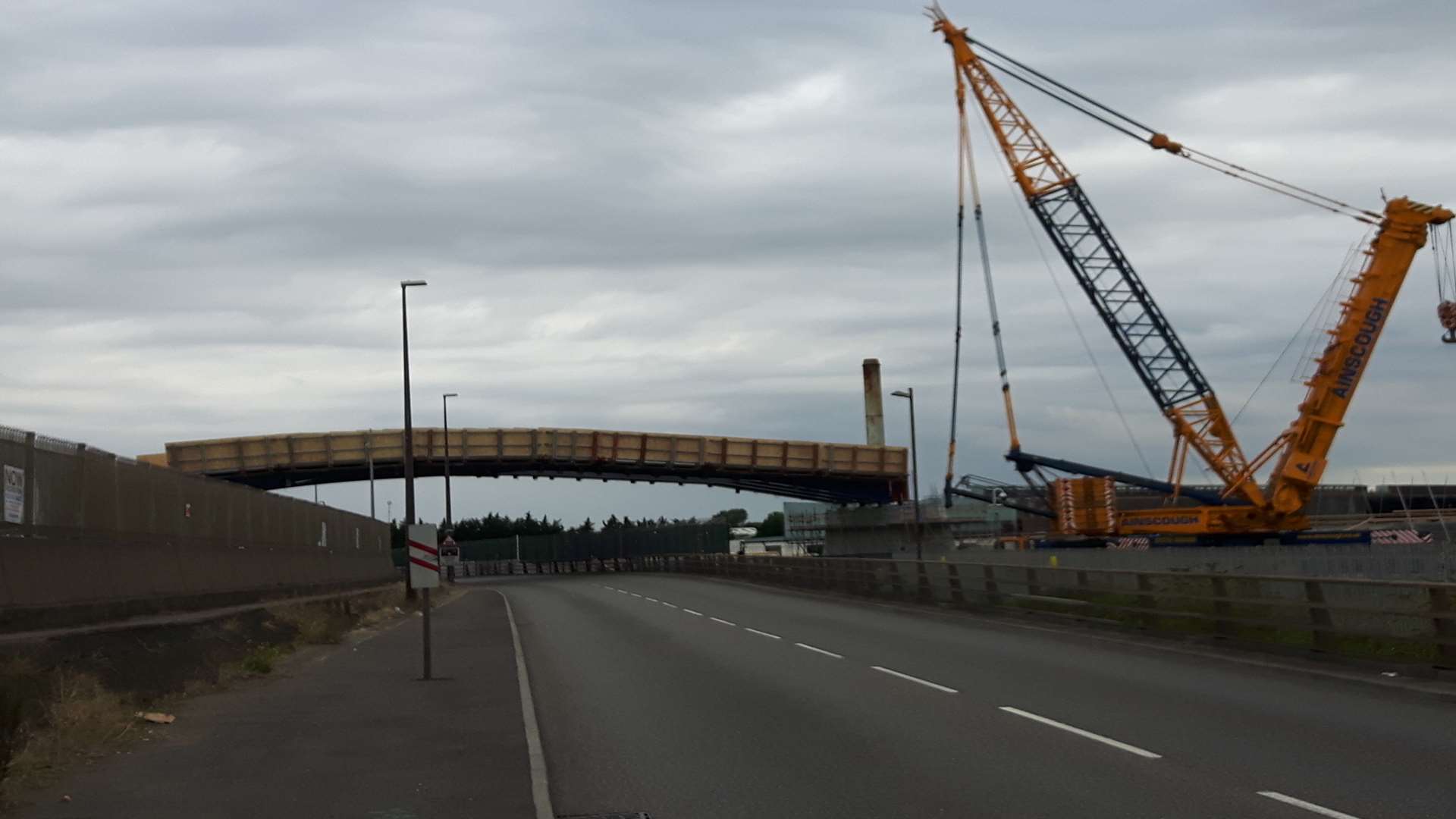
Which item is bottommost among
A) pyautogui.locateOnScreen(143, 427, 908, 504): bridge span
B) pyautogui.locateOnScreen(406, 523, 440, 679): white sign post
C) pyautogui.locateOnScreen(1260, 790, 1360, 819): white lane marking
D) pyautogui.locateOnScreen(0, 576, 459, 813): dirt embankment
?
pyautogui.locateOnScreen(1260, 790, 1360, 819): white lane marking

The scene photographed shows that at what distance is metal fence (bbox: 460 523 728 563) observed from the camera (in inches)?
3145

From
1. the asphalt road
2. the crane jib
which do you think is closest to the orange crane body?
the crane jib

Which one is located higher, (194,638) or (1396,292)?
(1396,292)

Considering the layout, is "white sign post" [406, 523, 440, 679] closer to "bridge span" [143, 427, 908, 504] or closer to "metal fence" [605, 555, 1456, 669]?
"metal fence" [605, 555, 1456, 669]

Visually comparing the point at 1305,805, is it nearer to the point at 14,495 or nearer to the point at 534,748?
the point at 534,748

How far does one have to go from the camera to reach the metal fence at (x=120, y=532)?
15.1m

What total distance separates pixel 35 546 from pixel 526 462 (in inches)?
2585

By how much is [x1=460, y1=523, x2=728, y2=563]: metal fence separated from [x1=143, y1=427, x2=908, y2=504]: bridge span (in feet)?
13.4

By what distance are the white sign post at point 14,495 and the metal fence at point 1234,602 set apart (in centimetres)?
1476

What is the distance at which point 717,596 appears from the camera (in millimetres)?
44938

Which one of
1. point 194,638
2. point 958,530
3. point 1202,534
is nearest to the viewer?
point 194,638

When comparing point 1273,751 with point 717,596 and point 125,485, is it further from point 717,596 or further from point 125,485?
point 717,596

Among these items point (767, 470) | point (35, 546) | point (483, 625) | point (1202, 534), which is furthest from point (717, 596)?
point (767, 470)

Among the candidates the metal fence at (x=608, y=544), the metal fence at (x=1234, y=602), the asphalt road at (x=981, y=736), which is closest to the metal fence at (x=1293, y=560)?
the metal fence at (x=1234, y=602)
